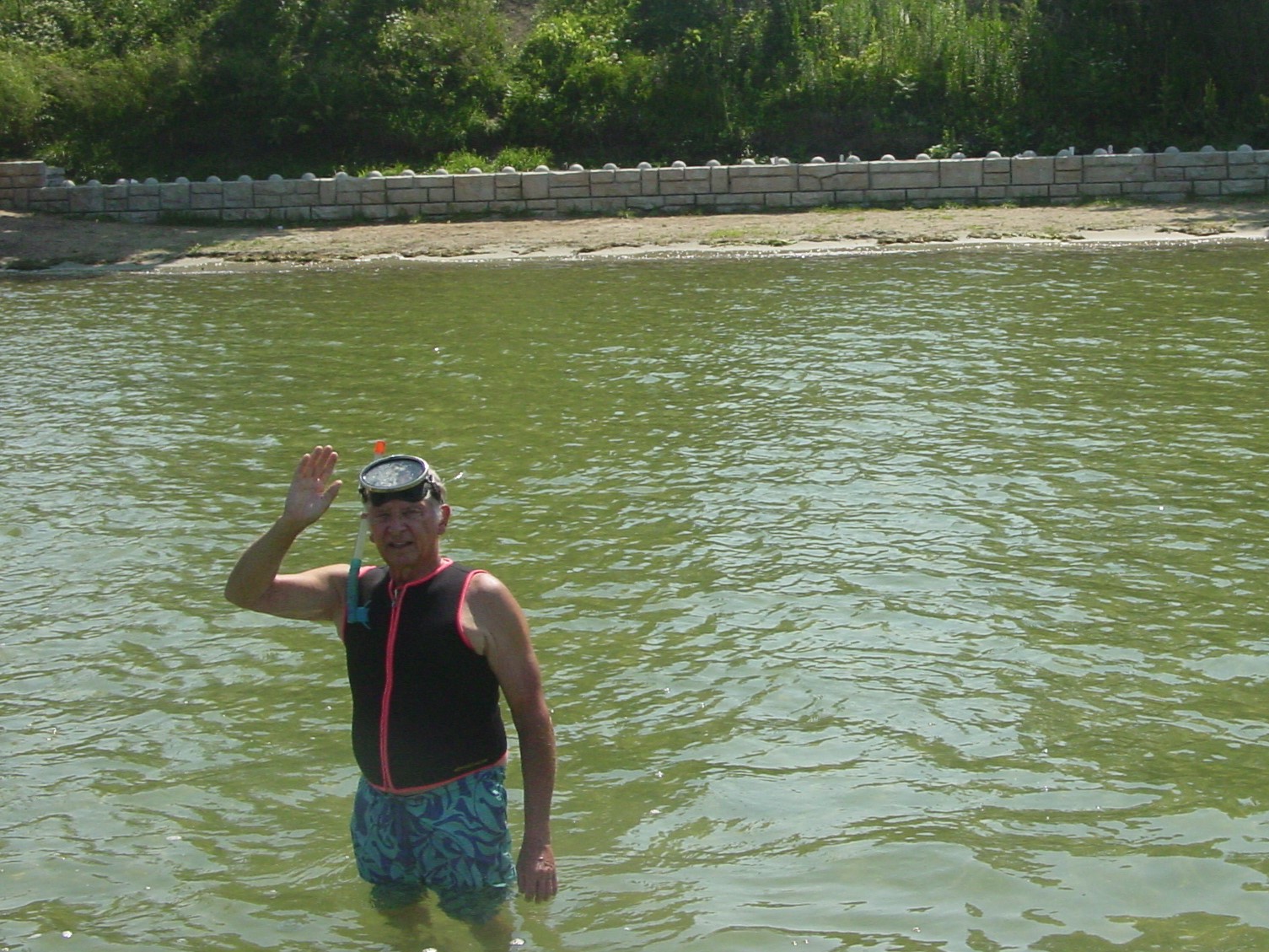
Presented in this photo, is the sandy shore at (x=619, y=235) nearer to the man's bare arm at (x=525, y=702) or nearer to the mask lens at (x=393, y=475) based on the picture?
the mask lens at (x=393, y=475)

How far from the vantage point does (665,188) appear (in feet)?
74.0

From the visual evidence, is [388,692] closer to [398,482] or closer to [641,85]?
[398,482]

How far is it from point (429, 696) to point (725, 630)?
10.3 ft

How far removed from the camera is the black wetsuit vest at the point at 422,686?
13.9 ft

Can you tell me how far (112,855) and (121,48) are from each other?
26.0 m

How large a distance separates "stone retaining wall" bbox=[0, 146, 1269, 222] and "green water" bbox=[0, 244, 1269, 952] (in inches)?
322

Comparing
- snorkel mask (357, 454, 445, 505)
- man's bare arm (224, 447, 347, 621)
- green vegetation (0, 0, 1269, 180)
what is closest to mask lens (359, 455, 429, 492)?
snorkel mask (357, 454, 445, 505)

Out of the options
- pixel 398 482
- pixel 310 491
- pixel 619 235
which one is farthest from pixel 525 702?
pixel 619 235

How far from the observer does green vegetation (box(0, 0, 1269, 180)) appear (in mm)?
24844

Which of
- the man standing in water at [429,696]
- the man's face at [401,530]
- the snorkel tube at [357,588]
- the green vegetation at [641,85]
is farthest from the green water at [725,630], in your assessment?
the green vegetation at [641,85]

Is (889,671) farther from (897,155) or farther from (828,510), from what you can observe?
(897,155)

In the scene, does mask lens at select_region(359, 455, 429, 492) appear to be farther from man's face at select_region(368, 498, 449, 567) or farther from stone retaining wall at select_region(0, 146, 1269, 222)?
stone retaining wall at select_region(0, 146, 1269, 222)

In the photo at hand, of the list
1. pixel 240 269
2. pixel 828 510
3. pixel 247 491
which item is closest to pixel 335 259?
pixel 240 269

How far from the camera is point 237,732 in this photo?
636cm
